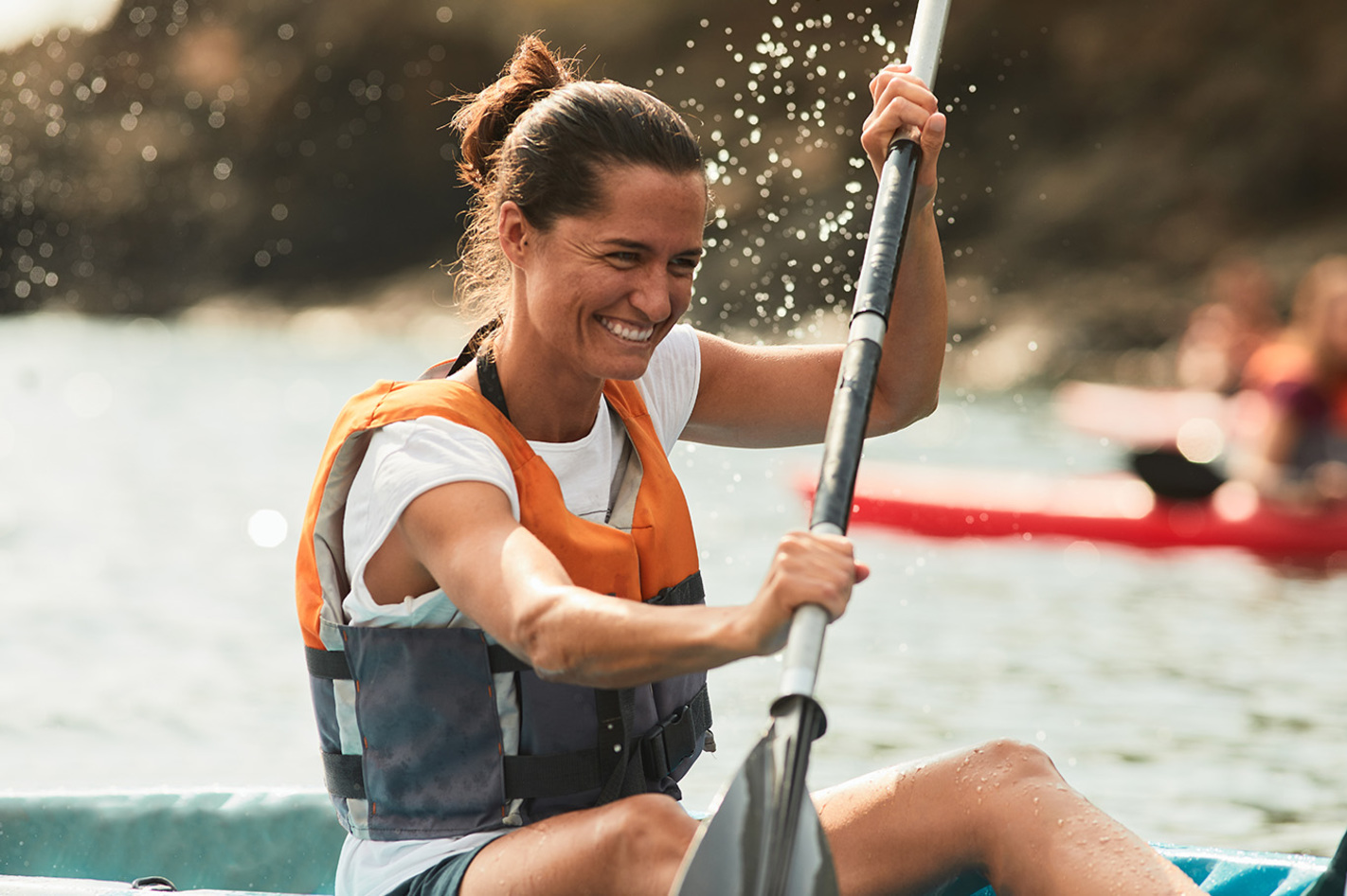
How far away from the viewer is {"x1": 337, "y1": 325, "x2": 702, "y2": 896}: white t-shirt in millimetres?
1751

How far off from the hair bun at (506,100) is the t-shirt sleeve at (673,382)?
36 cm

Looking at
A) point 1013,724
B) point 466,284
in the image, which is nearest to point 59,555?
point 1013,724

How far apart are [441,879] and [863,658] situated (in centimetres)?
535

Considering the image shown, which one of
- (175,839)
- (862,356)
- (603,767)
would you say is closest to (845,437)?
(862,356)

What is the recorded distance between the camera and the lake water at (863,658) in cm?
546

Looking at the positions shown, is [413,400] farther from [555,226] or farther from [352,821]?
[352,821]

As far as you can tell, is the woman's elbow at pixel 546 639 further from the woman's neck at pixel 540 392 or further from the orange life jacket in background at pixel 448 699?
the woman's neck at pixel 540 392

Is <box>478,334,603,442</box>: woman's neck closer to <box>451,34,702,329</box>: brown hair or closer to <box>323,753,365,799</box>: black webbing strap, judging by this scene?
<box>451,34,702,329</box>: brown hair

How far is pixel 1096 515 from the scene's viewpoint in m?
7.68

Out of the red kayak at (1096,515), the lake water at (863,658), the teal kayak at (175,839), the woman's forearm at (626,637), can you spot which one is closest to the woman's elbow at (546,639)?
the woman's forearm at (626,637)

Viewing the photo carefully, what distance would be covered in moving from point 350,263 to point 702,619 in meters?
30.5

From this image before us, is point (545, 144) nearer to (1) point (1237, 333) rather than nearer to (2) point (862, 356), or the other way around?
(2) point (862, 356)

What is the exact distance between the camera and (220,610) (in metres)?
8.00

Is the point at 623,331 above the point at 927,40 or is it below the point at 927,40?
A: below
